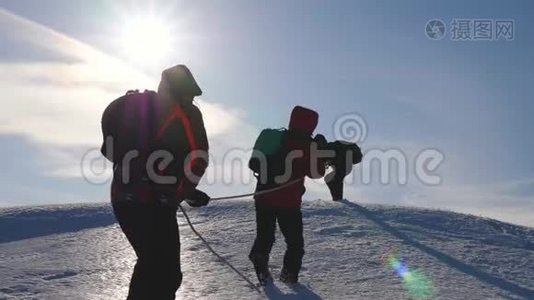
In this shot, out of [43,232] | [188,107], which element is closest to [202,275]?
[188,107]

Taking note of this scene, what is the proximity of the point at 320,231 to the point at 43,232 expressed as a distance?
4248 millimetres

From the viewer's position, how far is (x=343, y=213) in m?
10.5

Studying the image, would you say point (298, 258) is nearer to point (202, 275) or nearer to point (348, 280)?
point (348, 280)

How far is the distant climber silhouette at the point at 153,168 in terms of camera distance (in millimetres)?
4234

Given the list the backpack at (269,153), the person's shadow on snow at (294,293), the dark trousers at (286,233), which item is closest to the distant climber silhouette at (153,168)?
the person's shadow on snow at (294,293)

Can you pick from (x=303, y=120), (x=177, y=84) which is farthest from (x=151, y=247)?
(x=303, y=120)

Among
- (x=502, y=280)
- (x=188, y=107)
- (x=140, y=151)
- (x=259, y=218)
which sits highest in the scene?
(x=188, y=107)

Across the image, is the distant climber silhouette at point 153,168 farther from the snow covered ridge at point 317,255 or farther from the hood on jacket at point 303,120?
the hood on jacket at point 303,120

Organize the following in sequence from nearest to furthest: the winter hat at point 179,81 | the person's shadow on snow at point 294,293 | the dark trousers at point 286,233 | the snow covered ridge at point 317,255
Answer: the winter hat at point 179,81 → the person's shadow on snow at point 294,293 → the snow covered ridge at point 317,255 → the dark trousers at point 286,233

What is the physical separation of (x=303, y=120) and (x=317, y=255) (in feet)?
6.64

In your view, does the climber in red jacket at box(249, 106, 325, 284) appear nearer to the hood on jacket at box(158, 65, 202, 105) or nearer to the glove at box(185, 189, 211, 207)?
the glove at box(185, 189, 211, 207)

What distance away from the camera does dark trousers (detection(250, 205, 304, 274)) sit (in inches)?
270

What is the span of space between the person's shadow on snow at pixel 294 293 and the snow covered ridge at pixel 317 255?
0.03ft

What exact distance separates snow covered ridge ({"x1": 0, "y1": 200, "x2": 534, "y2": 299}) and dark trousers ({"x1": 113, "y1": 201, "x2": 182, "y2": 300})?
7.20 ft
